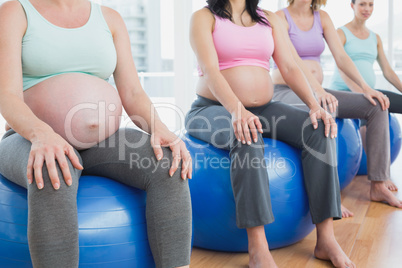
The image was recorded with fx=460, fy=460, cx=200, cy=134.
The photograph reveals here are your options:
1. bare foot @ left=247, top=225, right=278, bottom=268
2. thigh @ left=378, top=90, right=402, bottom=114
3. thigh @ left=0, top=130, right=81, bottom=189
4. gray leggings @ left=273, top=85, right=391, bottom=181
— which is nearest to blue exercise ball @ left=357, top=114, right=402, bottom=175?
thigh @ left=378, top=90, right=402, bottom=114

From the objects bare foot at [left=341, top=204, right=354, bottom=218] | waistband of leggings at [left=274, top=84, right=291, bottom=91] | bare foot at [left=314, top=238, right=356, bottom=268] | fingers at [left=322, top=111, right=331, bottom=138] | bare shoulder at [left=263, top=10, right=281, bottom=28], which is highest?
bare shoulder at [left=263, top=10, right=281, bottom=28]

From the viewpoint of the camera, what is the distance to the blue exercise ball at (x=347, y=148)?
2.22 metres

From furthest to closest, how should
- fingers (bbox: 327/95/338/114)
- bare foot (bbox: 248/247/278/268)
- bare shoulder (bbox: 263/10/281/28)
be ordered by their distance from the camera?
1. fingers (bbox: 327/95/338/114)
2. bare shoulder (bbox: 263/10/281/28)
3. bare foot (bbox: 248/247/278/268)

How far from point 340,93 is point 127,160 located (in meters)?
1.44

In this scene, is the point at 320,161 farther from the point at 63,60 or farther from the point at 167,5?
the point at 167,5

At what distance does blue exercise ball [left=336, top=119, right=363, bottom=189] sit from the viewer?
7.29ft

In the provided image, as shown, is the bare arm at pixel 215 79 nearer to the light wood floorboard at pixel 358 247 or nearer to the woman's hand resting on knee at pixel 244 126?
the woman's hand resting on knee at pixel 244 126

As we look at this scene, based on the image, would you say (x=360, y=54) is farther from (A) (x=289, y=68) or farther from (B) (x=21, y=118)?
(B) (x=21, y=118)

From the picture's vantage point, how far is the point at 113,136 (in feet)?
4.36

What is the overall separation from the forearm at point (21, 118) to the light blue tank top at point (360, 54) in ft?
7.13

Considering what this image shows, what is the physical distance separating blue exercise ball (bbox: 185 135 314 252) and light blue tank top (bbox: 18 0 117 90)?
1.68ft

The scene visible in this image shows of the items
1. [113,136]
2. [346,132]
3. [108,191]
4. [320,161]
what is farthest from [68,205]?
[346,132]

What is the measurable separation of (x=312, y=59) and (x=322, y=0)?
32cm

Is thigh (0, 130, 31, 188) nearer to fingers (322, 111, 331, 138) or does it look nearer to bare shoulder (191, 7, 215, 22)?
bare shoulder (191, 7, 215, 22)
